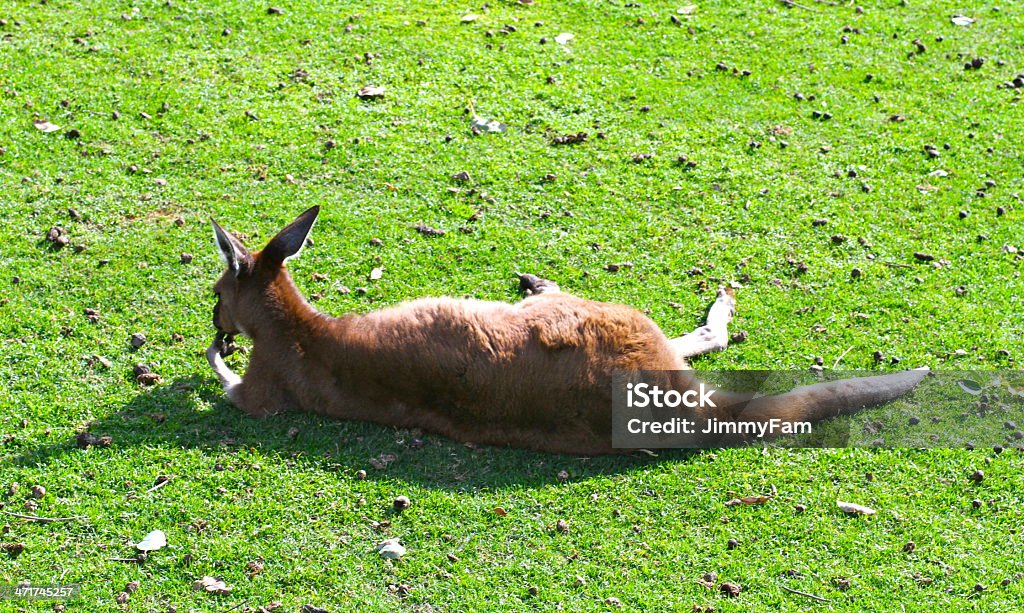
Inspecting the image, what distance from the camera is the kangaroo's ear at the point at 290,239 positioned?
20.7ft

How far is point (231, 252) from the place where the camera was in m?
6.21

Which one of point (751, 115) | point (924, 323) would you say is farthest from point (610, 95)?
point (924, 323)

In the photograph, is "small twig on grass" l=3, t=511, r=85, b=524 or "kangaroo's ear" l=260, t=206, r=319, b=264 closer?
"small twig on grass" l=3, t=511, r=85, b=524

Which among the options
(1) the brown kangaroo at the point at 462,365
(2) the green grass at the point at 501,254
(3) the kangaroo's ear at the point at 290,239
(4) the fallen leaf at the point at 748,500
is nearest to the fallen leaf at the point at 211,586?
(2) the green grass at the point at 501,254

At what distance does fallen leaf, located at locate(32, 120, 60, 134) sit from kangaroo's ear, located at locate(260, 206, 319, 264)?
3146 mm

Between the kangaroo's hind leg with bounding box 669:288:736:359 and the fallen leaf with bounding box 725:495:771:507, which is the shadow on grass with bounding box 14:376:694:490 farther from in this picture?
the kangaroo's hind leg with bounding box 669:288:736:359

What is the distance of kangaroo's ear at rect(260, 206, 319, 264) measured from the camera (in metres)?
6.31

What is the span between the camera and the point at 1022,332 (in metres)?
7.10

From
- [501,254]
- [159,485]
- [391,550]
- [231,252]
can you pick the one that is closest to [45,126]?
[231,252]

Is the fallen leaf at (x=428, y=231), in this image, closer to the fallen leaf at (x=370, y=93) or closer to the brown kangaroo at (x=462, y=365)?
the brown kangaroo at (x=462, y=365)

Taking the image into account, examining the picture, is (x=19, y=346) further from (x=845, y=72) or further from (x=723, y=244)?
(x=845, y=72)

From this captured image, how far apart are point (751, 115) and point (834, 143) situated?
0.72 m

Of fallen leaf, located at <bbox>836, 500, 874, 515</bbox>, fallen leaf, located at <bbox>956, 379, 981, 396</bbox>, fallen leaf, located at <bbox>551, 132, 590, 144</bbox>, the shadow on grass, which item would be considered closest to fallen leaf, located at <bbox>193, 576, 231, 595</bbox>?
the shadow on grass

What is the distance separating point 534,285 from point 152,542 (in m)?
2.89
